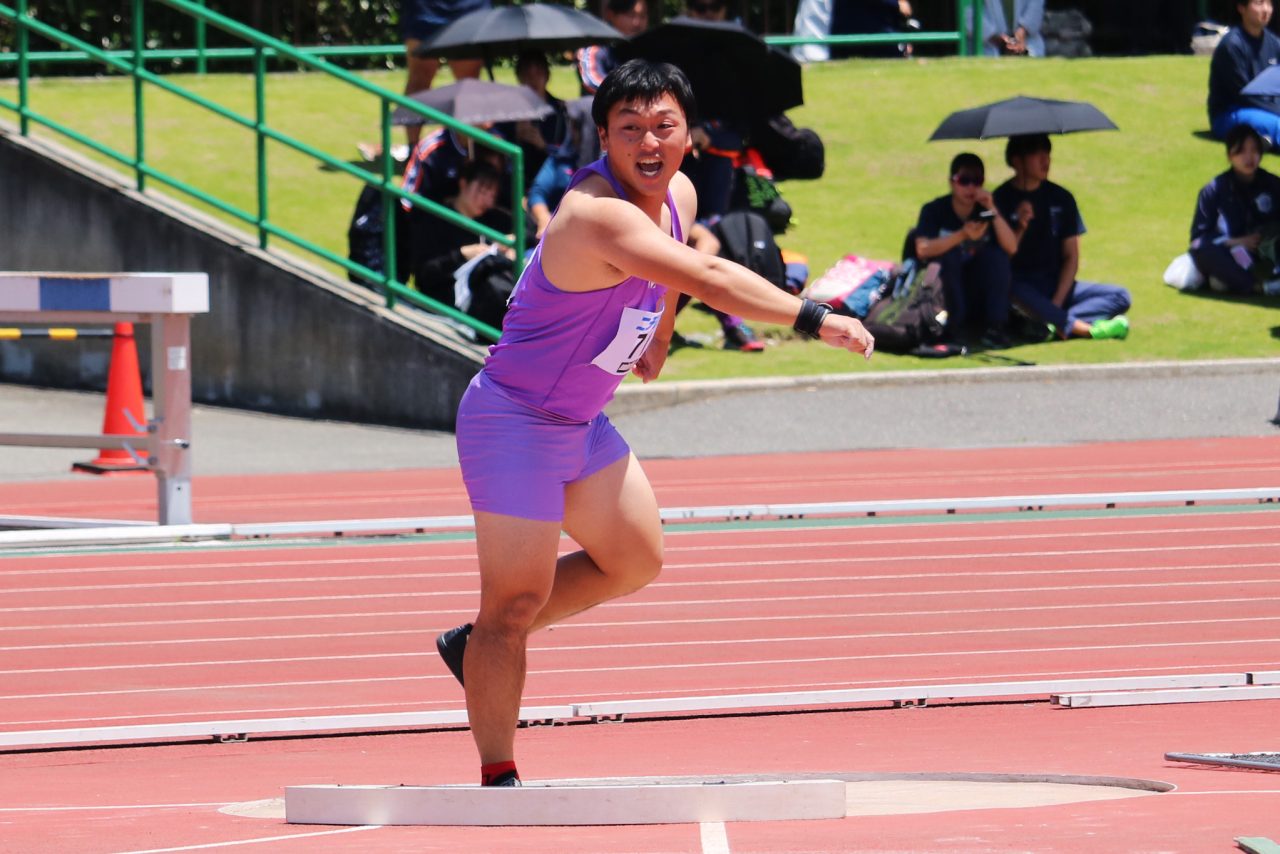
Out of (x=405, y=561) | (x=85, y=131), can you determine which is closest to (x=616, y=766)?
(x=405, y=561)

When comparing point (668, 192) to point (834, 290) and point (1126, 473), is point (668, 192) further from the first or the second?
point (834, 290)

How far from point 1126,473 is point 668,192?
6884 millimetres

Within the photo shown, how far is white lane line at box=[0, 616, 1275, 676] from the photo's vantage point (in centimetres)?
727

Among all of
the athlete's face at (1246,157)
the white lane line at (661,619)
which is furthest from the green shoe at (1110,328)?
the white lane line at (661,619)

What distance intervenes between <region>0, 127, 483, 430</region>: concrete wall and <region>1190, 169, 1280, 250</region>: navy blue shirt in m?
6.04

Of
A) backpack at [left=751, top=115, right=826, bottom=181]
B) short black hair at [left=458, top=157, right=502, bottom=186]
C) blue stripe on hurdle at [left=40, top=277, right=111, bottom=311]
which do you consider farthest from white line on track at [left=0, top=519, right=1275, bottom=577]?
backpack at [left=751, top=115, right=826, bottom=181]

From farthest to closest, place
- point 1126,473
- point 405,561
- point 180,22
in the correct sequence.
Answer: point 180,22 → point 1126,473 → point 405,561

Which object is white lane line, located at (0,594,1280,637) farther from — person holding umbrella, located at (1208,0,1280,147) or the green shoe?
person holding umbrella, located at (1208,0,1280,147)

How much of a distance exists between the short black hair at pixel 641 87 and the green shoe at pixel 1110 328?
10305 millimetres

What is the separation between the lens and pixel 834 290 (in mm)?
14828

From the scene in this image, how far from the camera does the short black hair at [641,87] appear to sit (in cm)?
508

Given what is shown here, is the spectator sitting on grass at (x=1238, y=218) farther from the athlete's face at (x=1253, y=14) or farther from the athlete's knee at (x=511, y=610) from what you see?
the athlete's knee at (x=511, y=610)

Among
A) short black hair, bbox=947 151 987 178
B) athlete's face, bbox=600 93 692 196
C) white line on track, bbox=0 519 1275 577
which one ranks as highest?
athlete's face, bbox=600 93 692 196

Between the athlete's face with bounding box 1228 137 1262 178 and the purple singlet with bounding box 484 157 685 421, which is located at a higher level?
the purple singlet with bounding box 484 157 685 421
